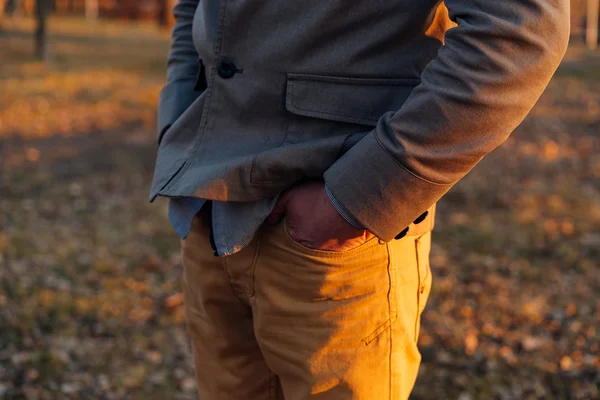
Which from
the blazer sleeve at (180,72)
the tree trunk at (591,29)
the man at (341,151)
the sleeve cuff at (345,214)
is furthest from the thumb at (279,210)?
the tree trunk at (591,29)

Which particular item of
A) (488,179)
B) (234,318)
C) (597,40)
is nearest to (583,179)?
(488,179)

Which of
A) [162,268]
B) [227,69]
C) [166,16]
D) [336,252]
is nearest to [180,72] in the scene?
[227,69]

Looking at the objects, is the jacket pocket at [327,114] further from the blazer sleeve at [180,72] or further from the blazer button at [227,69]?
the blazer sleeve at [180,72]

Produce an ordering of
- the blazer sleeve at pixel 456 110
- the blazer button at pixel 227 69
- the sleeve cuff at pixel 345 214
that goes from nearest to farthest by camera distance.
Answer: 1. the blazer sleeve at pixel 456 110
2. the sleeve cuff at pixel 345 214
3. the blazer button at pixel 227 69

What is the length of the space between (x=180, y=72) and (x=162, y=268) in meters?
3.12

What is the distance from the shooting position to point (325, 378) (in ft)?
4.95

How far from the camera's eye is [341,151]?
1.48 m

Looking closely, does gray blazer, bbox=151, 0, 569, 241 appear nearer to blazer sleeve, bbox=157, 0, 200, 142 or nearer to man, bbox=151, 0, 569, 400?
man, bbox=151, 0, 569, 400

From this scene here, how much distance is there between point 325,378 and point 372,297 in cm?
22

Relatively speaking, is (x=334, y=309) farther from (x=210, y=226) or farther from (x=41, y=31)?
(x=41, y=31)

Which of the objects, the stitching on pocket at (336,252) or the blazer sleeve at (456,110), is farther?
the stitching on pocket at (336,252)

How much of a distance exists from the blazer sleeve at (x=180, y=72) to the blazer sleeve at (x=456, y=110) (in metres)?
0.73

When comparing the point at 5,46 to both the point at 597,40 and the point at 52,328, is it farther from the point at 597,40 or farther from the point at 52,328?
the point at 597,40

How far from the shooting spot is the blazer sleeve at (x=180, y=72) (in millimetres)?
1926
